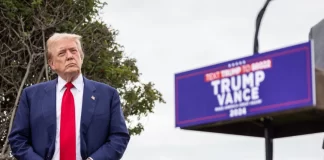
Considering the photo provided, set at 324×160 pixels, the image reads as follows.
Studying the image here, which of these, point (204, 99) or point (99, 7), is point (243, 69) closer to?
point (204, 99)

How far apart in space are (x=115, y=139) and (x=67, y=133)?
269 millimetres

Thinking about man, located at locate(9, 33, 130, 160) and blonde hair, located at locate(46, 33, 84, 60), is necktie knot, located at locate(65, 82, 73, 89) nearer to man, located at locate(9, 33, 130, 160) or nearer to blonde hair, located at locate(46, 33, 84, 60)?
man, located at locate(9, 33, 130, 160)

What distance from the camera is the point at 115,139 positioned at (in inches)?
237

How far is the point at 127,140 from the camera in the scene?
6.11 meters

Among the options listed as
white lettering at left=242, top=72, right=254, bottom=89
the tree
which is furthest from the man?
the tree

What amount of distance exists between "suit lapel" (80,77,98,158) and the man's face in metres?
0.18

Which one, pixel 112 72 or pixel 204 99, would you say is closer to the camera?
pixel 204 99

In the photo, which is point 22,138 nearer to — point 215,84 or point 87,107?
point 87,107

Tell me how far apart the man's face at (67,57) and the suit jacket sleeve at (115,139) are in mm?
323

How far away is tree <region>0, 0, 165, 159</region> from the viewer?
120 feet

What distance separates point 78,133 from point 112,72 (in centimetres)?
3036

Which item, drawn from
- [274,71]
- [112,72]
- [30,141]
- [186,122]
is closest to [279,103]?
[274,71]

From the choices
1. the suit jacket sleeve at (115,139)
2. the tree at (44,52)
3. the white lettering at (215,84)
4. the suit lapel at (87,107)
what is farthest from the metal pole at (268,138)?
the tree at (44,52)

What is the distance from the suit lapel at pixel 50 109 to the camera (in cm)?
599
